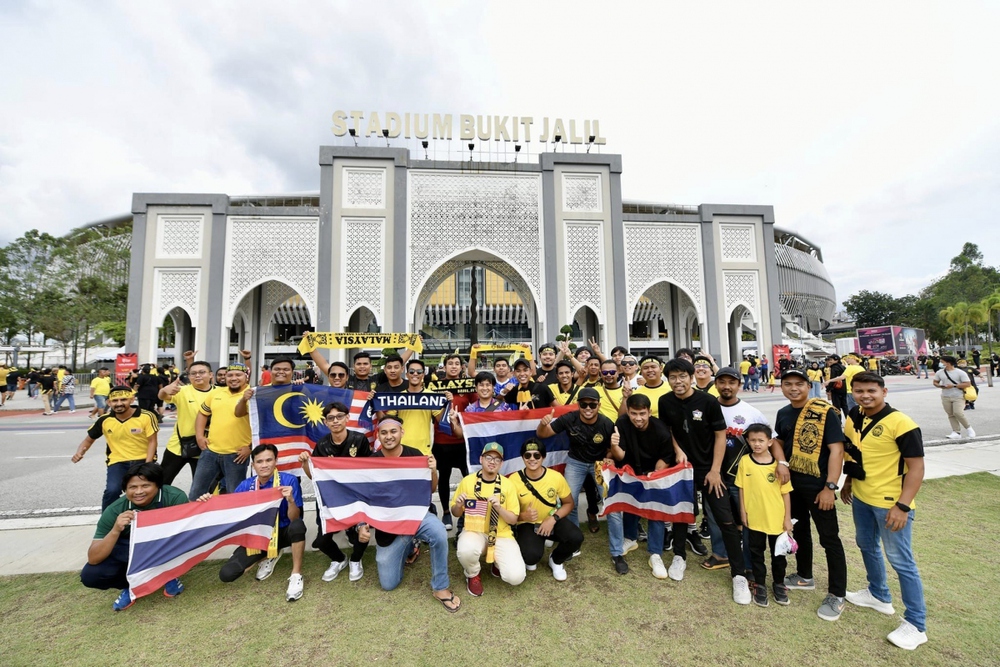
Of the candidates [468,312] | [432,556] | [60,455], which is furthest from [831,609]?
[468,312]

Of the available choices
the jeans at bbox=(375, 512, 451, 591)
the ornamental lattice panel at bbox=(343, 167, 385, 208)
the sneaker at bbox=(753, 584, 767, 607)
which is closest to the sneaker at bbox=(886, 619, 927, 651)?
the sneaker at bbox=(753, 584, 767, 607)

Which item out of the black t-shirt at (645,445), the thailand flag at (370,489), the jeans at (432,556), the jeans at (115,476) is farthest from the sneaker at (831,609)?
the jeans at (115,476)

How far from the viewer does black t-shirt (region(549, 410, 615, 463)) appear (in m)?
4.00

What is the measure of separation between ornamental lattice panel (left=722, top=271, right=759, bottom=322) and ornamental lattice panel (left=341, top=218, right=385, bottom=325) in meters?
19.0

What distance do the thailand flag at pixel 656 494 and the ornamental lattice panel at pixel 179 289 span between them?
78.1 feet

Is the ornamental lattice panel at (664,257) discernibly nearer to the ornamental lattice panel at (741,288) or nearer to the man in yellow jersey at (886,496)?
the ornamental lattice panel at (741,288)

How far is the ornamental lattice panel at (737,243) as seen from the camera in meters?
24.3

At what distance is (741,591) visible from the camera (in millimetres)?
3314

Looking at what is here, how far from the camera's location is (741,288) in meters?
24.2

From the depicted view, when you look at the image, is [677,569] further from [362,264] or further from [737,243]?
[737,243]

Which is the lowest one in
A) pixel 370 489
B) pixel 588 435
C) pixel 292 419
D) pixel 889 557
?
pixel 889 557

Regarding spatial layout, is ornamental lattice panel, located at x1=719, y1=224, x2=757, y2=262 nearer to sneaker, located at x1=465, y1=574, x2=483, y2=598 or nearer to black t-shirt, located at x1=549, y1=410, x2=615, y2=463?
black t-shirt, located at x1=549, y1=410, x2=615, y2=463

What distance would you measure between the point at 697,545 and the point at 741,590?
80cm

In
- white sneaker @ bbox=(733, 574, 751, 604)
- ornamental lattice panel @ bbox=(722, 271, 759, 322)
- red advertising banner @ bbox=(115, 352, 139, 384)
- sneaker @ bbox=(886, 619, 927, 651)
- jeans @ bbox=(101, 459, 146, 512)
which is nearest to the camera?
sneaker @ bbox=(886, 619, 927, 651)
